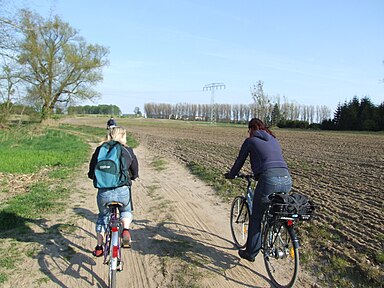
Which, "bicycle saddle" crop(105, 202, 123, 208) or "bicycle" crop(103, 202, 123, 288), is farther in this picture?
"bicycle saddle" crop(105, 202, 123, 208)

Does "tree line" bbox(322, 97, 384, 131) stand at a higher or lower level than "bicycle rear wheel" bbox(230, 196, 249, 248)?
higher

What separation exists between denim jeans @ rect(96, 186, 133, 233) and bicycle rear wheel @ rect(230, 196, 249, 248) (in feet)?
6.41

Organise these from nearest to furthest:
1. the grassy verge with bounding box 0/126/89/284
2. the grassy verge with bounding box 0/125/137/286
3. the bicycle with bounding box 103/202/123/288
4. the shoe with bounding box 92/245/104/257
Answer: the bicycle with bounding box 103/202/123/288 < the shoe with bounding box 92/245/104/257 < the grassy verge with bounding box 0/125/137/286 < the grassy verge with bounding box 0/126/89/284

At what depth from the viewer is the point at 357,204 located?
8359mm

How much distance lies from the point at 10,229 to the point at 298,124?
7545 cm

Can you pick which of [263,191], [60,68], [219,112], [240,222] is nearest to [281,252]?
[263,191]

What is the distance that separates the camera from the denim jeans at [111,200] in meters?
4.55

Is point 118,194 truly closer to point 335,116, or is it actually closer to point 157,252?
point 157,252

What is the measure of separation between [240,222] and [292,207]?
1824mm

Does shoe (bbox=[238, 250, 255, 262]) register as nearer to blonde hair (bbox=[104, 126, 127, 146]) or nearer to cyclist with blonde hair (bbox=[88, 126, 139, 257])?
cyclist with blonde hair (bbox=[88, 126, 139, 257])

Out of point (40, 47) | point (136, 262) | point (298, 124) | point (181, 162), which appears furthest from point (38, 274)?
point (298, 124)

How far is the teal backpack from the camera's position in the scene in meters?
4.44

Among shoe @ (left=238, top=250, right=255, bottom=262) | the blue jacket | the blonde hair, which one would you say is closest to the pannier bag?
the blue jacket

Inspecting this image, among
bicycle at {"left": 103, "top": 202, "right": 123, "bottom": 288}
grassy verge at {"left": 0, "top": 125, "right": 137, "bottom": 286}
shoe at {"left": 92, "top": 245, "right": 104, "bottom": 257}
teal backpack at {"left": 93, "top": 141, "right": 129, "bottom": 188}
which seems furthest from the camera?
grassy verge at {"left": 0, "top": 125, "right": 137, "bottom": 286}
